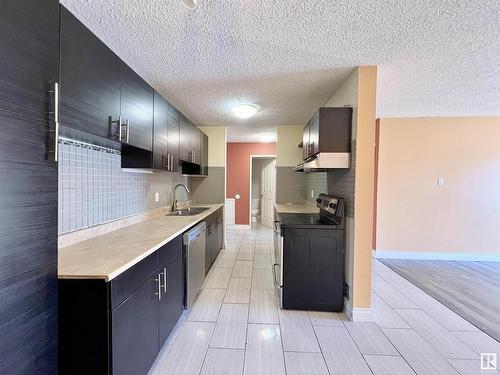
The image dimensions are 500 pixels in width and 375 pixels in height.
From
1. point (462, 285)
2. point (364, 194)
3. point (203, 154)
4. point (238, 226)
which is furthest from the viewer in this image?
point (238, 226)

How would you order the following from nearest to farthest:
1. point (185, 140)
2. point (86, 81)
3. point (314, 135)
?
point (86, 81) < point (314, 135) < point (185, 140)

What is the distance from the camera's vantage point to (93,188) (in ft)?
6.18

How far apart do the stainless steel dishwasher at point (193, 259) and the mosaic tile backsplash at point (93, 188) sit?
703mm

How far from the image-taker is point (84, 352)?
3.73 ft

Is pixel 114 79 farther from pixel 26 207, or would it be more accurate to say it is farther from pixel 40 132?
pixel 26 207

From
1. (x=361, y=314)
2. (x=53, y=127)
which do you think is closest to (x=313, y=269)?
(x=361, y=314)

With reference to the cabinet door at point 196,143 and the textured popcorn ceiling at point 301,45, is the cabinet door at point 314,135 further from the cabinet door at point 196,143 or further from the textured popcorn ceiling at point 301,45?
the cabinet door at point 196,143

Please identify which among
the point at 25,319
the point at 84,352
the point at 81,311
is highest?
the point at 25,319

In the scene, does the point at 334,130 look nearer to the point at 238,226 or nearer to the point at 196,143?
the point at 196,143

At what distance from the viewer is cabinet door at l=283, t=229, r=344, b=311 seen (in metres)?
2.40

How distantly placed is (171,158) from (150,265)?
143 cm

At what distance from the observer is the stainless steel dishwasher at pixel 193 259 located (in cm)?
221

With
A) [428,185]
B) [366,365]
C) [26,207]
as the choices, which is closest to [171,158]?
[26,207]

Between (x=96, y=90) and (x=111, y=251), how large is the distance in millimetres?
992
